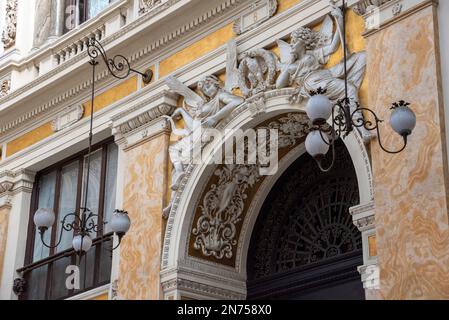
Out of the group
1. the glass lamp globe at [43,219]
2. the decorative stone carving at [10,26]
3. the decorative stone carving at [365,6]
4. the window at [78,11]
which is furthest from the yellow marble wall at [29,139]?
the decorative stone carving at [365,6]

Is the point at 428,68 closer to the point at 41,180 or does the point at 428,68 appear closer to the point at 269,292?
the point at 269,292

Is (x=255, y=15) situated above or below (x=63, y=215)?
above

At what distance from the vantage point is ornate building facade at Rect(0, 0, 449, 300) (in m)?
9.92

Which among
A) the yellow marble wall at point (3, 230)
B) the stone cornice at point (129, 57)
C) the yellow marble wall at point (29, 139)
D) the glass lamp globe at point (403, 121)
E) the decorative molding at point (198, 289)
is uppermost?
the stone cornice at point (129, 57)

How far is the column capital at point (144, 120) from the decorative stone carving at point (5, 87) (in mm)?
3163

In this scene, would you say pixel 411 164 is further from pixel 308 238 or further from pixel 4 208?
pixel 4 208

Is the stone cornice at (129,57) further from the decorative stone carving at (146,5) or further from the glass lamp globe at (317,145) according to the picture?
the glass lamp globe at (317,145)

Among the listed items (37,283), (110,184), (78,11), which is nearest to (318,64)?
(110,184)

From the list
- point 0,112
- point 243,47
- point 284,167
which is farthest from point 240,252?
point 0,112

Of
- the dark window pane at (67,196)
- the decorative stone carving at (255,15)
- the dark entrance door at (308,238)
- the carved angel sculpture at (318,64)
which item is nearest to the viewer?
the carved angel sculpture at (318,64)

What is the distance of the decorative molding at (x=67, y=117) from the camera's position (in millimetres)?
14820

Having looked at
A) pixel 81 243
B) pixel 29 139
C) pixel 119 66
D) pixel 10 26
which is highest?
pixel 10 26

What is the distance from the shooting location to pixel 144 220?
12992 millimetres

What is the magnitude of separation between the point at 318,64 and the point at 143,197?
9.88 ft
